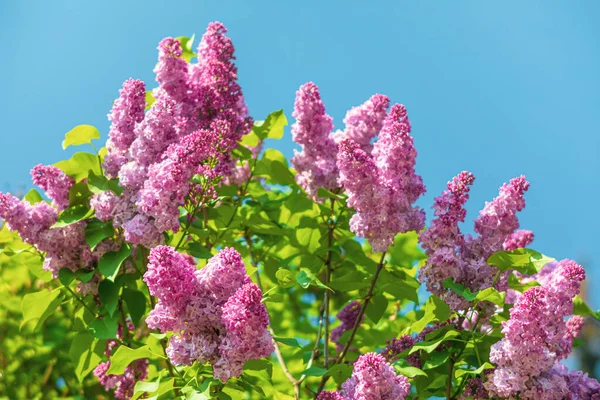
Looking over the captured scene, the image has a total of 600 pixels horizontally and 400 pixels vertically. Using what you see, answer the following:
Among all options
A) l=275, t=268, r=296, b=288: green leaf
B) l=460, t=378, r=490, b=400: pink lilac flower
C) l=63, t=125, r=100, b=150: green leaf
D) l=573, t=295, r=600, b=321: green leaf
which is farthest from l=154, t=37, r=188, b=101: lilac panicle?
l=573, t=295, r=600, b=321: green leaf

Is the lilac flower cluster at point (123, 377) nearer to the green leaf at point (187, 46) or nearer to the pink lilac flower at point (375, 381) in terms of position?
the green leaf at point (187, 46)

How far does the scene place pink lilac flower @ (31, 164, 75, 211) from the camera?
4.71 m

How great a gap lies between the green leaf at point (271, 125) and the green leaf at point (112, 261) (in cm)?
131

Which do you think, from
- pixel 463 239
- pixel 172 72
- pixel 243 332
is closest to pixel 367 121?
pixel 463 239

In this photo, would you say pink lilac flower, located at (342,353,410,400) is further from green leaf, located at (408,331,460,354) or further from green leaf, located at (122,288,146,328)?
green leaf, located at (122,288,146,328)

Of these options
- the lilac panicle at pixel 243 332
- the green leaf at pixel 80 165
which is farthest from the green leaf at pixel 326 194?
the lilac panicle at pixel 243 332

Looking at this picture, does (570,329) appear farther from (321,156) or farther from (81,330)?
(81,330)

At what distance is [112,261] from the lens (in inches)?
174

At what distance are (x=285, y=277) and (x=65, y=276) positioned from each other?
1569 mm

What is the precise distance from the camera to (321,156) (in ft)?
16.8

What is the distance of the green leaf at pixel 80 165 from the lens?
4.64m

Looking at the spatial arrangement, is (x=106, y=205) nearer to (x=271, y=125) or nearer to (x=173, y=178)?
(x=173, y=178)

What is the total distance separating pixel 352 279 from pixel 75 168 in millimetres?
1789

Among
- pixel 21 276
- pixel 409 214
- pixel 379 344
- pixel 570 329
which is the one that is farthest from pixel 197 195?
pixel 21 276
